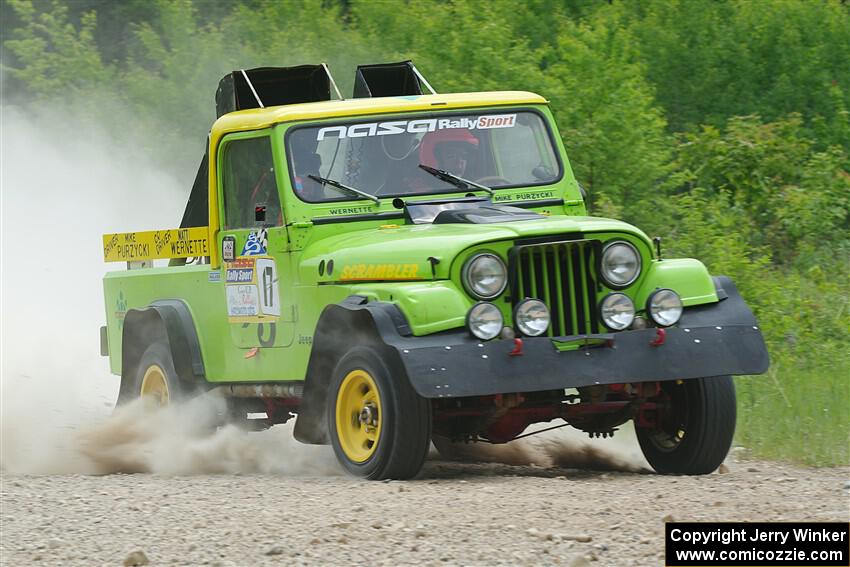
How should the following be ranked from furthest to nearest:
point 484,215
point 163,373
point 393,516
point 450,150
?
point 163,373 < point 450,150 < point 484,215 < point 393,516

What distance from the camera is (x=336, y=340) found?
27.0 feet

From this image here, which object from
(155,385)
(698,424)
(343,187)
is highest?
(343,187)

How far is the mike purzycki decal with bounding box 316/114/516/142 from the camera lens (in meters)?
9.17

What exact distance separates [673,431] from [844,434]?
1.32 meters

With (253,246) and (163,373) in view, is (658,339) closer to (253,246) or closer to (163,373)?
(253,246)

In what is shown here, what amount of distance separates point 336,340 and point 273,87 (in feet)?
9.81

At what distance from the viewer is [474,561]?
18.3ft

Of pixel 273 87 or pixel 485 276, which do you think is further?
pixel 273 87

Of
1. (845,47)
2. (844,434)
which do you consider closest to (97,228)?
(845,47)

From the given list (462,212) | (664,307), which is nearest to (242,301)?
(462,212)

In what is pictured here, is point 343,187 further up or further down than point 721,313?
further up

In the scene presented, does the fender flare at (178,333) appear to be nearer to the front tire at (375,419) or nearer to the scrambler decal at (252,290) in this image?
the scrambler decal at (252,290)

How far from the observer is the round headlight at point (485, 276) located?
7699mm

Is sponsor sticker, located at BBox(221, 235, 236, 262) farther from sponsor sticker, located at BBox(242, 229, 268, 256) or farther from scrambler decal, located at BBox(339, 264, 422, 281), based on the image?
scrambler decal, located at BBox(339, 264, 422, 281)
